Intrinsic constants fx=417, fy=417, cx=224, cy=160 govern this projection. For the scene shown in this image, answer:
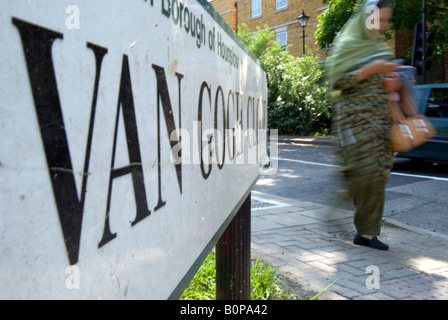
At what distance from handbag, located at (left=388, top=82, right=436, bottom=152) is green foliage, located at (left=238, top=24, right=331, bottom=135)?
14.2 metres

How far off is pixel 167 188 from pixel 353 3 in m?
16.3

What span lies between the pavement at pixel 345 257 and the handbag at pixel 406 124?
741 millimetres

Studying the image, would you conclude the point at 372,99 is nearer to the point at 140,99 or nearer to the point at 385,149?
the point at 385,149

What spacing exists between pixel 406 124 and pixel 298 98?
1483 centimetres

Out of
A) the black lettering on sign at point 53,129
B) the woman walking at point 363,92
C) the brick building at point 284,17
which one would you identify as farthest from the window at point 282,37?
the black lettering on sign at point 53,129

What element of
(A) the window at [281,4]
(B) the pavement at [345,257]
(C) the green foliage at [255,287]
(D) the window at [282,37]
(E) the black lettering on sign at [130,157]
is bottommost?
(B) the pavement at [345,257]

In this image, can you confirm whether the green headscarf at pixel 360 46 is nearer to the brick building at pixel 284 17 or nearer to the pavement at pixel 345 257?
the pavement at pixel 345 257

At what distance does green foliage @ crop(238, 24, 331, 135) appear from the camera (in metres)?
17.0

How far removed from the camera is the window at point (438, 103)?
28.2ft

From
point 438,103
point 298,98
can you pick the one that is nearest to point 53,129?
point 438,103

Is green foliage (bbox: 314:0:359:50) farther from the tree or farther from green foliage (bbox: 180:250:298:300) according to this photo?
green foliage (bbox: 180:250:298:300)

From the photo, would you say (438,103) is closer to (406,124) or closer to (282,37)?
(406,124)

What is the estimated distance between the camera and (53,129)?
48 centimetres

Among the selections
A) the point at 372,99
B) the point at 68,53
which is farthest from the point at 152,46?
the point at 372,99
